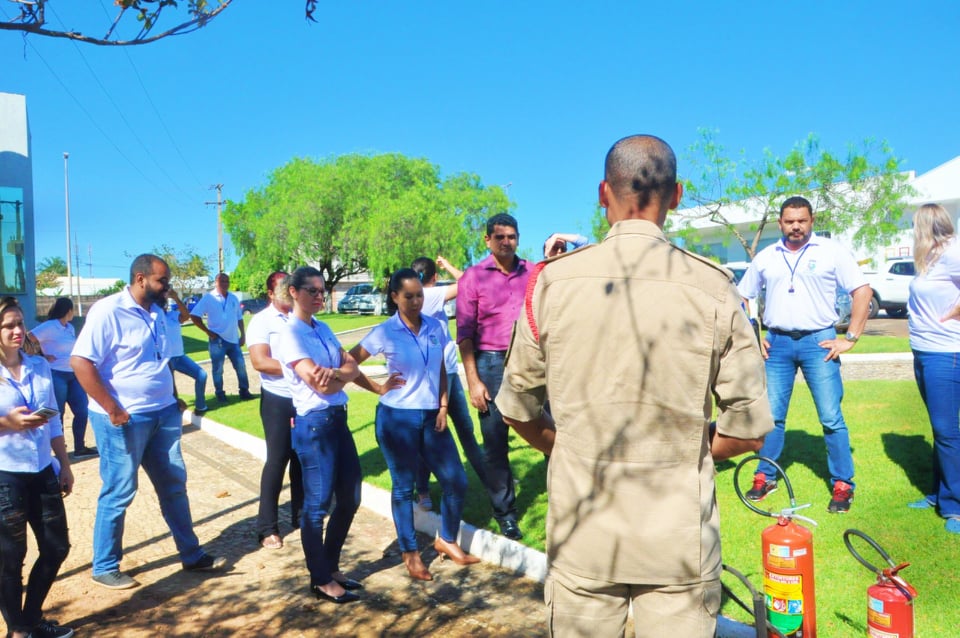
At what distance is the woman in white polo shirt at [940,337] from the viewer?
470 cm

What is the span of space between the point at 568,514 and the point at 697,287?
73 centimetres

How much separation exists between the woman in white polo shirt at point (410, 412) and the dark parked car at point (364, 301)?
3616cm

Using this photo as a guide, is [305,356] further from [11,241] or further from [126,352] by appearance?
[11,241]

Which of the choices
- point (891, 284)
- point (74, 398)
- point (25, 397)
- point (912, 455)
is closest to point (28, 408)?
point (25, 397)

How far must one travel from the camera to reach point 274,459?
585cm

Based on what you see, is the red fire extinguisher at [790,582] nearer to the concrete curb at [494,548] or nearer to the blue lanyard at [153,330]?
the concrete curb at [494,548]

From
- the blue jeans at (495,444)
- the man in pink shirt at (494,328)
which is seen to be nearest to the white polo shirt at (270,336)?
the man in pink shirt at (494,328)

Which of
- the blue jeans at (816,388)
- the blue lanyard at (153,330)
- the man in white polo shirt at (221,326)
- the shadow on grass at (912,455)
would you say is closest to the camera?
the blue lanyard at (153,330)

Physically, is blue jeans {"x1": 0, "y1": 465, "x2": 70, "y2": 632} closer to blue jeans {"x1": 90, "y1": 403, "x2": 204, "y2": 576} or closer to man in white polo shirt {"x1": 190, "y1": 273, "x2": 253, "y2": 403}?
blue jeans {"x1": 90, "y1": 403, "x2": 204, "y2": 576}

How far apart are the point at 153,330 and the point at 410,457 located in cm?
191

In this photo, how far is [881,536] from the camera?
4.56 m

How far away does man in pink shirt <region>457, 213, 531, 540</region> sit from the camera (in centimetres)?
527

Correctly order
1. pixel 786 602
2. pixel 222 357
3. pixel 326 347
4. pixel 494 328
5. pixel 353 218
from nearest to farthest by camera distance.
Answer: pixel 786 602 < pixel 326 347 < pixel 494 328 < pixel 222 357 < pixel 353 218

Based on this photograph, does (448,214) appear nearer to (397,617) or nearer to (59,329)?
(59,329)
